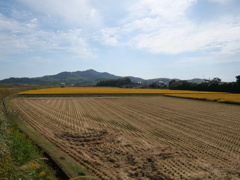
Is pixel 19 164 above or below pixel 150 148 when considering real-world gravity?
above

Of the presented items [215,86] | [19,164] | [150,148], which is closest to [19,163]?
[19,164]

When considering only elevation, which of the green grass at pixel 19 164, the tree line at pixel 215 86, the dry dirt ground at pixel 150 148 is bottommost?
the dry dirt ground at pixel 150 148

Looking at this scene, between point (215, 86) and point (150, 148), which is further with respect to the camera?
point (215, 86)

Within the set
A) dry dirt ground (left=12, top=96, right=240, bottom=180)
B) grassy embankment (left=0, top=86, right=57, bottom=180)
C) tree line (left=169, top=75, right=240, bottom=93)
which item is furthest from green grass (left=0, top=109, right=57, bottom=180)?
tree line (left=169, top=75, right=240, bottom=93)

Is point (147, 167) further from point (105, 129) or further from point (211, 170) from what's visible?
point (105, 129)

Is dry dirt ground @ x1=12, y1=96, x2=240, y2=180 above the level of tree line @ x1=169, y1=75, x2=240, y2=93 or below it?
below

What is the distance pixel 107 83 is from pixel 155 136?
433ft

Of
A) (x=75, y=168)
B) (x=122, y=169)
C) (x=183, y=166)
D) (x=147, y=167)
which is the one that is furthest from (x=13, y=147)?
(x=183, y=166)

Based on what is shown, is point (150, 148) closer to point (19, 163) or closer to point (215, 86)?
point (19, 163)

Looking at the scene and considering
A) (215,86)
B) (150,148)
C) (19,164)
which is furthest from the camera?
(215,86)

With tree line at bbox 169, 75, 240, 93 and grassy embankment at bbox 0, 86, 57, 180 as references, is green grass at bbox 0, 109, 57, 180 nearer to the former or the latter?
grassy embankment at bbox 0, 86, 57, 180

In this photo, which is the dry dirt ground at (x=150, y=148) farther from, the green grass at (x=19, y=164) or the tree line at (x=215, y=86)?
the tree line at (x=215, y=86)

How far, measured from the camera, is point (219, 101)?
36250 millimetres

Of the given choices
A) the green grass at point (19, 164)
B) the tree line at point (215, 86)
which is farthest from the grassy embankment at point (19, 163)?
the tree line at point (215, 86)
